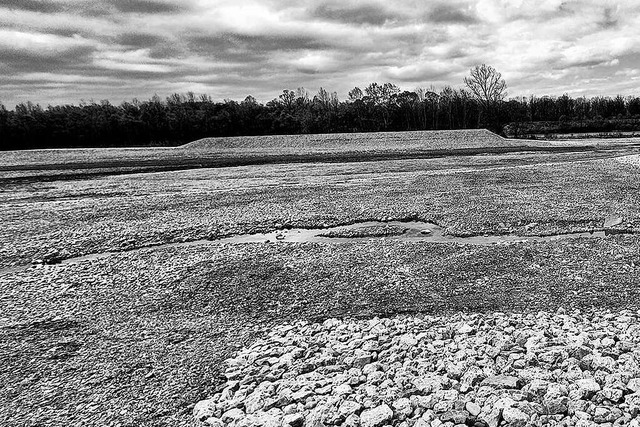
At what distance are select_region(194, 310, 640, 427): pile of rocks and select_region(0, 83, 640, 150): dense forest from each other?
65818 millimetres

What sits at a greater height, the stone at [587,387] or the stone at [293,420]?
the stone at [587,387]

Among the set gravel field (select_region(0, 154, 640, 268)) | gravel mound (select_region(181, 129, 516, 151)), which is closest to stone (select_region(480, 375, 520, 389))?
gravel field (select_region(0, 154, 640, 268))

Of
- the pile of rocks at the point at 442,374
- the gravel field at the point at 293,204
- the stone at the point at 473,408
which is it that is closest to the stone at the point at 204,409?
the pile of rocks at the point at 442,374

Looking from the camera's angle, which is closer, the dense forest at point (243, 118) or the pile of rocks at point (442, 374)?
the pile of rocks at point (442, 374)

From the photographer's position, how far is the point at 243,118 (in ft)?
255

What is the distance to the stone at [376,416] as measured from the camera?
4.97 m

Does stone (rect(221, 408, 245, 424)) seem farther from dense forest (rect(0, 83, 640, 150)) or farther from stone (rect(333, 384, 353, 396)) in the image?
dense forest (rect(0, 83, 640, 150))

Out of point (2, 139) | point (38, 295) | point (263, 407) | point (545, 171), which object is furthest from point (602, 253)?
point (2, 139)

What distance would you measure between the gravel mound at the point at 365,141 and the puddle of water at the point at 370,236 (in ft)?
132

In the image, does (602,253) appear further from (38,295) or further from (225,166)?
(225,166)

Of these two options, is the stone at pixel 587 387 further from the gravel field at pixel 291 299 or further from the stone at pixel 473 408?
the stone at pixel 473 408

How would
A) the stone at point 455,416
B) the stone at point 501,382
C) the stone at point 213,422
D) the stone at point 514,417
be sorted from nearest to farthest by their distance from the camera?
the stone at point 514,417, the stone at point 455,416, the stone at point 213,422, the stone at point 501,382

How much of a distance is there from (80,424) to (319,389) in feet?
9.53

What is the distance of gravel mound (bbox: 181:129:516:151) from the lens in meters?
55.2
